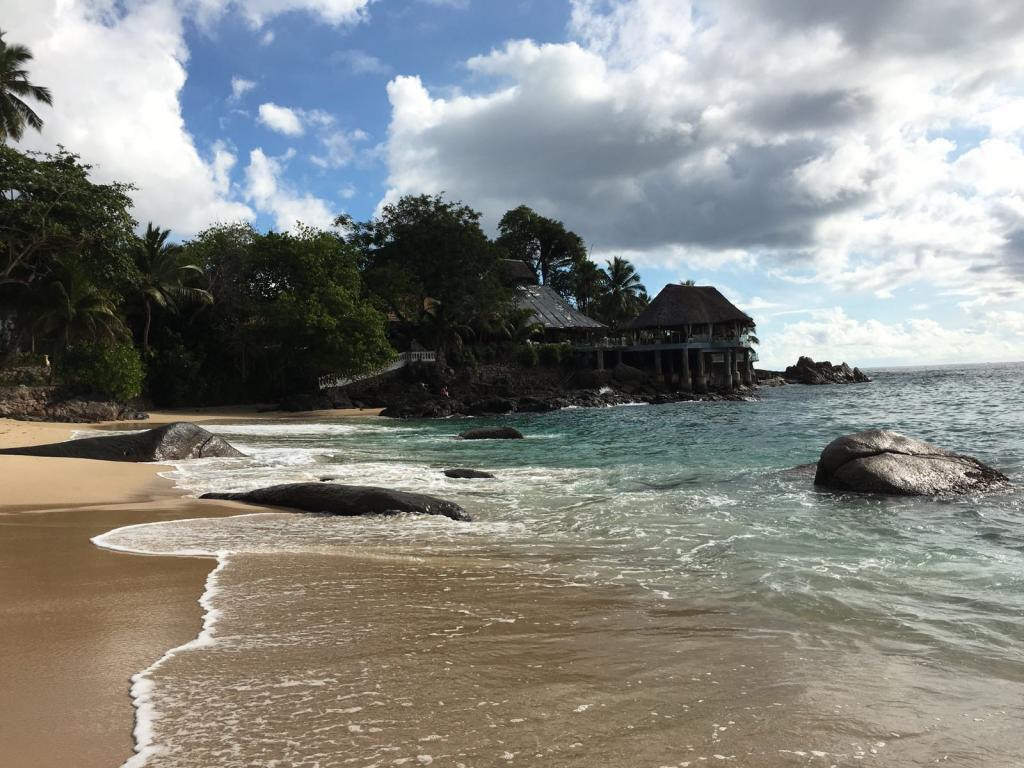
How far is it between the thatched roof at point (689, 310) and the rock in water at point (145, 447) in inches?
1621

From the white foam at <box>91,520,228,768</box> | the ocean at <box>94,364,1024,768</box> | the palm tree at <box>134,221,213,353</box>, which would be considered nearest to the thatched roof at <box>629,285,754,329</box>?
the palm tree at <box>134,221,213,353</box>

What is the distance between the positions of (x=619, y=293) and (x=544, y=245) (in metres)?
8.11

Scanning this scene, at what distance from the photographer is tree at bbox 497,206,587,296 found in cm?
6266

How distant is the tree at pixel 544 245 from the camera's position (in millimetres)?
62656

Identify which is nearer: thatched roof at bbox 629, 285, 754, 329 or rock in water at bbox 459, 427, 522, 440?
rock in water at bbox 459, 427, 522, 440

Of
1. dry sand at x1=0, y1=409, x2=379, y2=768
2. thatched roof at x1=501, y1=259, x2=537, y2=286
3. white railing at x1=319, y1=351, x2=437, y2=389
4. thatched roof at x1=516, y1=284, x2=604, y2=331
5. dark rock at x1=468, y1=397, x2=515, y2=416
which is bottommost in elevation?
dry sand at x1=0, y1=409, x2=379, y2=768

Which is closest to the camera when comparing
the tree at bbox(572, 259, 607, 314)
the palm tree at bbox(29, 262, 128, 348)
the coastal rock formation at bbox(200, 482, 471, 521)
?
the coastal rock formation at bbox(200, 482, 471, 521)

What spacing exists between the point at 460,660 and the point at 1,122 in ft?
103

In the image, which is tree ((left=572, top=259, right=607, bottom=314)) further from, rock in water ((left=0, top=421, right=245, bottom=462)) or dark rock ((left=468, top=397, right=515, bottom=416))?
rock in water ((left=0, top=421, right=245, bottom=462))

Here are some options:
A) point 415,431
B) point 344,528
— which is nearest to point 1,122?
point 415,431

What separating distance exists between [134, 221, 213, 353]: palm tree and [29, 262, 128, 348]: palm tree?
4426 millimetres

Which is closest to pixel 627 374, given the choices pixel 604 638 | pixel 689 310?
pixel 689 310

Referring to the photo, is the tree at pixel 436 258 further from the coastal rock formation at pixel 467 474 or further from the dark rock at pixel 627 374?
the coastal rock formation at pixel 467 474

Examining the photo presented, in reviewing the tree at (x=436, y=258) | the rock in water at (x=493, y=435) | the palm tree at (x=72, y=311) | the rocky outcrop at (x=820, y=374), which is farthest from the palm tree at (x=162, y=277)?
the rocky outcrop at (x=820, y=374)
